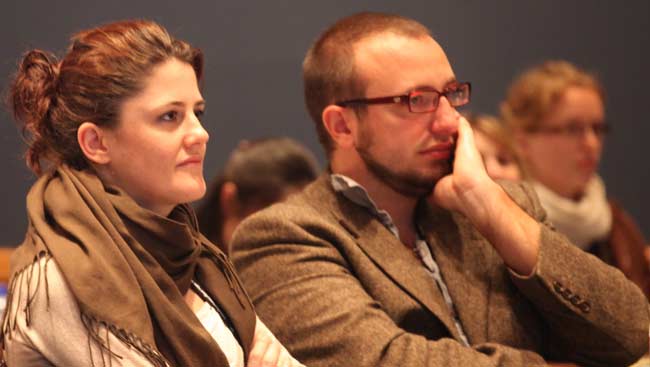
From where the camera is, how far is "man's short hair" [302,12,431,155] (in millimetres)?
2676

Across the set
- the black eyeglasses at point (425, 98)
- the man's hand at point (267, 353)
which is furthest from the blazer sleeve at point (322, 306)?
the black eyeglasses at point (425, 98)

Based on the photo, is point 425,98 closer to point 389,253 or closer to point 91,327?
point 389,253

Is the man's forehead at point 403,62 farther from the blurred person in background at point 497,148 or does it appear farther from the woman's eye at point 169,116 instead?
the blurred person in background at point 497,148

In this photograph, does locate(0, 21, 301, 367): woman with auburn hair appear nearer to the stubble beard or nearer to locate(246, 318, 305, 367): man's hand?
locate(246, 318, 305, 367): man's hand

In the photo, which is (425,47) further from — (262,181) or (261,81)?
(261,81)

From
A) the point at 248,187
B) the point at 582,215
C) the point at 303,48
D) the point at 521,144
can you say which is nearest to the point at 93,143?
the point at 248,187

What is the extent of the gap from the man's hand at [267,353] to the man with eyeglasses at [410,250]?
170 millimetres

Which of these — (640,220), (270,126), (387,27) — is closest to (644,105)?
(640,220)

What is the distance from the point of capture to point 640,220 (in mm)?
5762

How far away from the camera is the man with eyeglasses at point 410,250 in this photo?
2393 mm

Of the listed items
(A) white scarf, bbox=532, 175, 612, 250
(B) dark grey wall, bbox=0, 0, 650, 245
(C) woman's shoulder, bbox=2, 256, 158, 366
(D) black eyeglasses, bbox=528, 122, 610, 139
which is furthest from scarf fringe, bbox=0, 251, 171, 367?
(D) black eyeglasses, bbox=528, 122, 610, 139

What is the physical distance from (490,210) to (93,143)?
1.02m

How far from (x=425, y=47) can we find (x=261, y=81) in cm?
212

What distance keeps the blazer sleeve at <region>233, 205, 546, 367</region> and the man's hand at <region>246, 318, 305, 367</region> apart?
14cm
